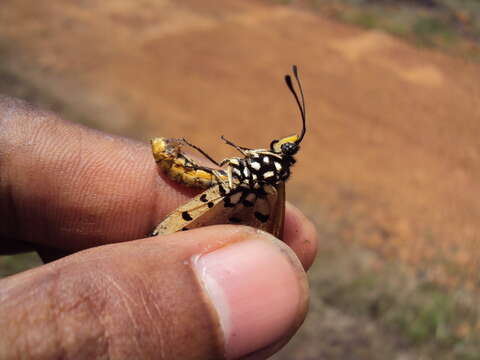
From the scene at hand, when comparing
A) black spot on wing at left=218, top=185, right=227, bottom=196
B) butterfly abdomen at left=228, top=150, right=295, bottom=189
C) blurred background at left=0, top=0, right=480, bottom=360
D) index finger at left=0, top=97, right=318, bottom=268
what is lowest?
blurred background at left=0, top=0, right=480, bottom=360

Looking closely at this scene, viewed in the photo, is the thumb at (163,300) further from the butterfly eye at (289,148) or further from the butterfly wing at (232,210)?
the butterfly eye at (289,148)

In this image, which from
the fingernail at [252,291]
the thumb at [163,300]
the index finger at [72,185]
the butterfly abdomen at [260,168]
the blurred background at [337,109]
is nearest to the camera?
the thumb at [163,300]

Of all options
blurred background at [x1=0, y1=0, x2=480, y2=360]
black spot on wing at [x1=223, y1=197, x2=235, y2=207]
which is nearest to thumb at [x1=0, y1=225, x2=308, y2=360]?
black spot on wing at [x1=223, y1=197, x2=235, y2=207]

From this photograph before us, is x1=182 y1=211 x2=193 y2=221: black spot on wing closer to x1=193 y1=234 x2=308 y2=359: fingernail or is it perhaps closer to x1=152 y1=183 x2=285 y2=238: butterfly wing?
x1=152 y1=183 x2=285 y2=238: butterfly wing

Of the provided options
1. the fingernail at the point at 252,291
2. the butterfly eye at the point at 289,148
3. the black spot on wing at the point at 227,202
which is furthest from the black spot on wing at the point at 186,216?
the butterfly eye at the point at 289,148

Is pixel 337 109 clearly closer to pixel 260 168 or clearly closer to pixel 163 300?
pixel 260 168

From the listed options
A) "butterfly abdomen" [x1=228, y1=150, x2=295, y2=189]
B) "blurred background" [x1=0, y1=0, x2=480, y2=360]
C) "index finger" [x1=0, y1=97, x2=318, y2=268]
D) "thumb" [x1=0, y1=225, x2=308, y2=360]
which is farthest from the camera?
"blurred background" [x1=0, y1=0, x2=480, y2=360]
